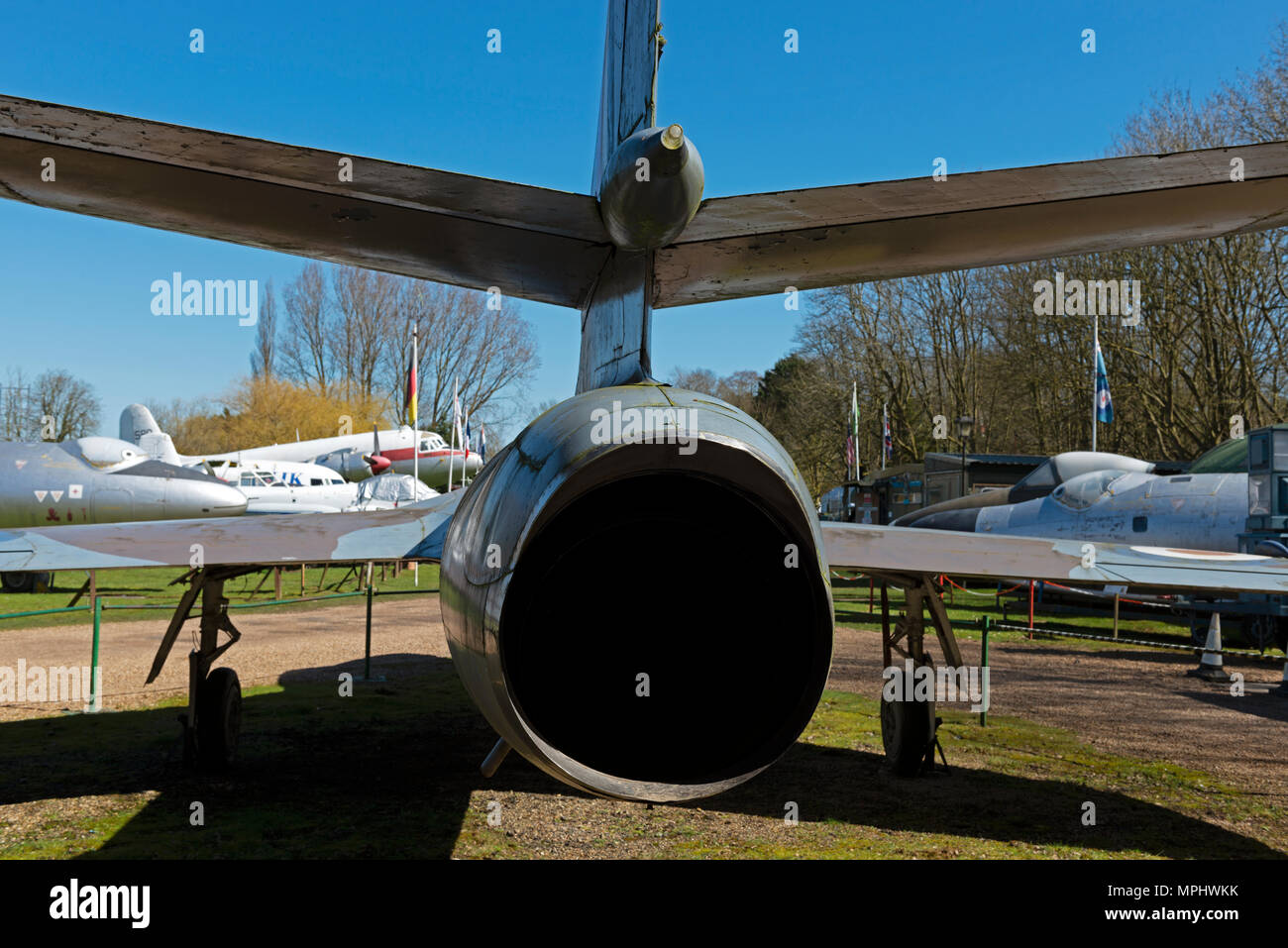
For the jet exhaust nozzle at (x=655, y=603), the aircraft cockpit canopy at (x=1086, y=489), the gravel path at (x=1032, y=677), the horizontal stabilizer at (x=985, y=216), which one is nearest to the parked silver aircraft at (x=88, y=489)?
the gravel path at (x=1032, y=677)

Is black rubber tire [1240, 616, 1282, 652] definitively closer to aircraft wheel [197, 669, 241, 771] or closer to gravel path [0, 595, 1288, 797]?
gravel path [0, 595, 1288, 797]

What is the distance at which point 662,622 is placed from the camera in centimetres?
289

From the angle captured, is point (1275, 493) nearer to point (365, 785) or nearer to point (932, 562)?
point (932, 562)

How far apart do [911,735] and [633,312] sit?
4.45 meters

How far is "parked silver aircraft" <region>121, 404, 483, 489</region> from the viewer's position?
122 feet

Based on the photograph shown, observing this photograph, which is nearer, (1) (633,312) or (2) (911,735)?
(1) (633,312)

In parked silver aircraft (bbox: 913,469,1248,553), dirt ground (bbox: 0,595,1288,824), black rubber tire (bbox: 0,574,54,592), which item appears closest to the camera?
dirt ground (bbox: 0,595,1288,824)

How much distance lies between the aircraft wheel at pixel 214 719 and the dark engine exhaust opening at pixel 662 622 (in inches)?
190

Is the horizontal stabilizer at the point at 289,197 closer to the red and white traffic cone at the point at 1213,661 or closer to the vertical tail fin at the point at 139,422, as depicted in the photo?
the red and white traffic cone at the point at 1213,661

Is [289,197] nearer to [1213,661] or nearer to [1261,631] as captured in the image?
[1213,661]

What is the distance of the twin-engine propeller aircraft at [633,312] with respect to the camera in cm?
262

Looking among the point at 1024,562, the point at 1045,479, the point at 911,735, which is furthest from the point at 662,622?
the point at 1045,479

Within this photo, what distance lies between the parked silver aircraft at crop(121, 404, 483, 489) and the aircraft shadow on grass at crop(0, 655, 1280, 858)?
1170 inches

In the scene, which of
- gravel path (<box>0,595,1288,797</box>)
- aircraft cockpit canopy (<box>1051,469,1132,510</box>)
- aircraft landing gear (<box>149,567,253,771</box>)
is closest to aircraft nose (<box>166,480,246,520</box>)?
gravel path (<box>0,595,1288,797</box>)
